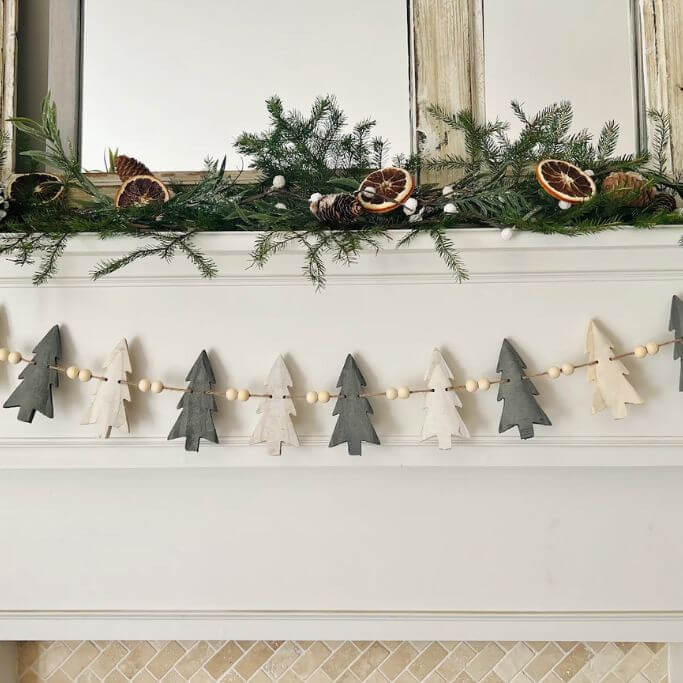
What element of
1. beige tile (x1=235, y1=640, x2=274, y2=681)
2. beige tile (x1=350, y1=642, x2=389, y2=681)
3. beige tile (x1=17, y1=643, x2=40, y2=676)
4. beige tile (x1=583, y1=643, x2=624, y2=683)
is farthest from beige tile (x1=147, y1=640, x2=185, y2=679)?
beige tile (x1=583, y1=643, x2=624, y2=683)

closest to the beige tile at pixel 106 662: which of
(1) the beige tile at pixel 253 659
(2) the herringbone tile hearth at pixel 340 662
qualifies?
(2) the herringbone tile hearth at pixel 340 662

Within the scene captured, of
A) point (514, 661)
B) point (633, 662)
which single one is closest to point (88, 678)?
point (514, 661)

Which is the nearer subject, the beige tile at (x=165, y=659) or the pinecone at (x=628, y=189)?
the pinecone at (x=628, y=189)

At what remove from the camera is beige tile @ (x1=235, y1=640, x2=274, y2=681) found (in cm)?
100

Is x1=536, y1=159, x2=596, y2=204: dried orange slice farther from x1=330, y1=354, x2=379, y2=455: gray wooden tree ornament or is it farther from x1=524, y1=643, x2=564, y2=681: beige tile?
x1=524, y1=643, x2=564, y2=681: beige tile

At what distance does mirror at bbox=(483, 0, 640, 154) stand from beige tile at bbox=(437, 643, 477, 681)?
903mm

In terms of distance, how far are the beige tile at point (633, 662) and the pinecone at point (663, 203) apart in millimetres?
757

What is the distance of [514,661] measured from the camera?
0.99 m

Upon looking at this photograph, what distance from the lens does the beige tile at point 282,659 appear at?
100 cm

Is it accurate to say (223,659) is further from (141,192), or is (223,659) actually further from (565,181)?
(565,181)

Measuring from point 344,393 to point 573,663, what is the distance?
2.22ft

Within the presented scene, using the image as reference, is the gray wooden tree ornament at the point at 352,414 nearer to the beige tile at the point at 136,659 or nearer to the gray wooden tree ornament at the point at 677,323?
A: the gray wooden tree ornament at the point at 677,323

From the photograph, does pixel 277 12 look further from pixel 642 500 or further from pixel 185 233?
pixel 642 500

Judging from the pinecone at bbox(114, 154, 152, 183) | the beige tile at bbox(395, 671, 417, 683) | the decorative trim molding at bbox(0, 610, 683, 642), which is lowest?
the beige tile at bbox(395, 671, 417, 683)
